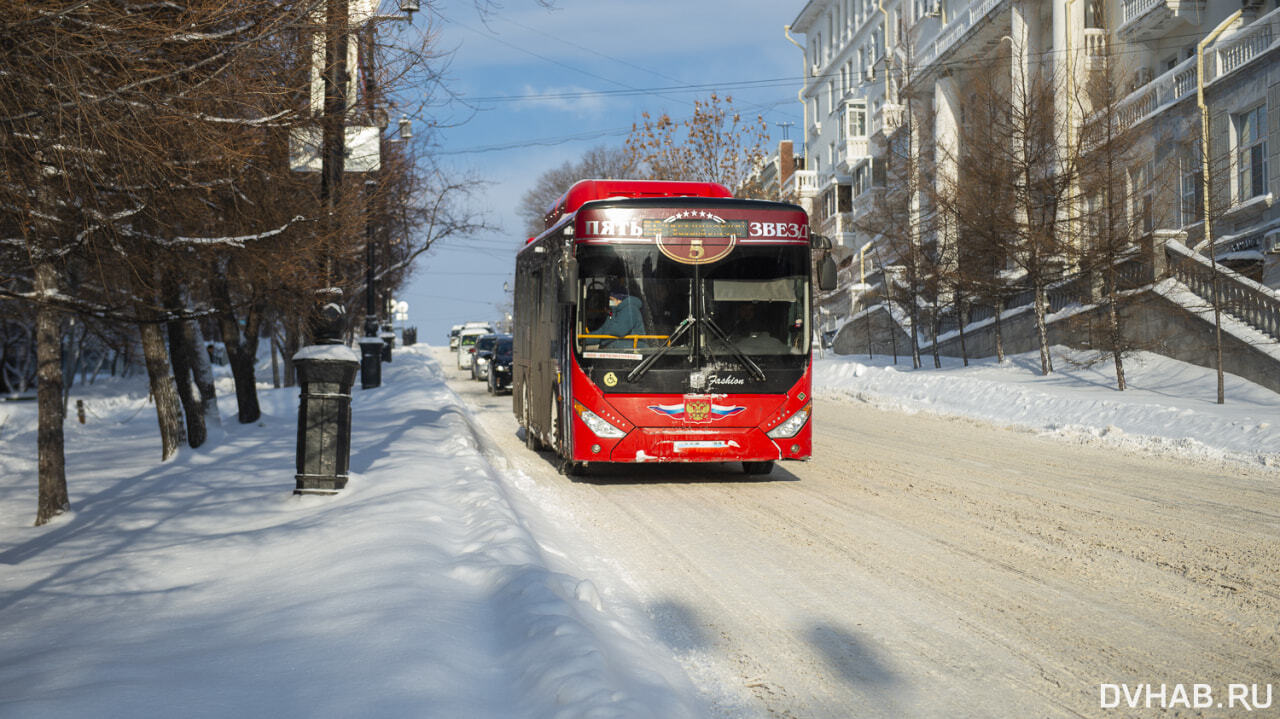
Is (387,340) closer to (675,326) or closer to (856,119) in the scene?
(856,119)

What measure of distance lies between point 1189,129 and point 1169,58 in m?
6.82

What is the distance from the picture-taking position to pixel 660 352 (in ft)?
39.0

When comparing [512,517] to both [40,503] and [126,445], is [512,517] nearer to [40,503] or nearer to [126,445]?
[40,503]

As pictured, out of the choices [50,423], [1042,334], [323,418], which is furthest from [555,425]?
[1042,334]

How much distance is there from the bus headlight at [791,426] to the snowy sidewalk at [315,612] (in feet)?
10.5

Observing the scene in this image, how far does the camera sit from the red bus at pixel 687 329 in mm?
11898

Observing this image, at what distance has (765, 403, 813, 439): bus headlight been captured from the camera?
12.1m

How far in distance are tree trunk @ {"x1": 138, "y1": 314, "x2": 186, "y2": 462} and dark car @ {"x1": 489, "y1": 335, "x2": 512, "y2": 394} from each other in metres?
15.8

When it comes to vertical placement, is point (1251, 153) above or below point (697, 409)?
above

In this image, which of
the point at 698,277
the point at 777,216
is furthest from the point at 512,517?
the point at 777,216

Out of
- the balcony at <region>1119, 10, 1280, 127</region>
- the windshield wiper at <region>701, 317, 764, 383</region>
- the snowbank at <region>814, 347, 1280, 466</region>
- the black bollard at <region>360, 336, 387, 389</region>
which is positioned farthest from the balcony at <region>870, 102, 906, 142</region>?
the windshield wiper at <region>701, 317, 764, 383</region>

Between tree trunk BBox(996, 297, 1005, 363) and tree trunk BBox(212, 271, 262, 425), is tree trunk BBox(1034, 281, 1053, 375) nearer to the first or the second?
tree trunk BBox(996, 297, 1005, 363)

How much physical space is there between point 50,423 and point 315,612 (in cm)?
875

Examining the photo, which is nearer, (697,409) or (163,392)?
(697,409)
